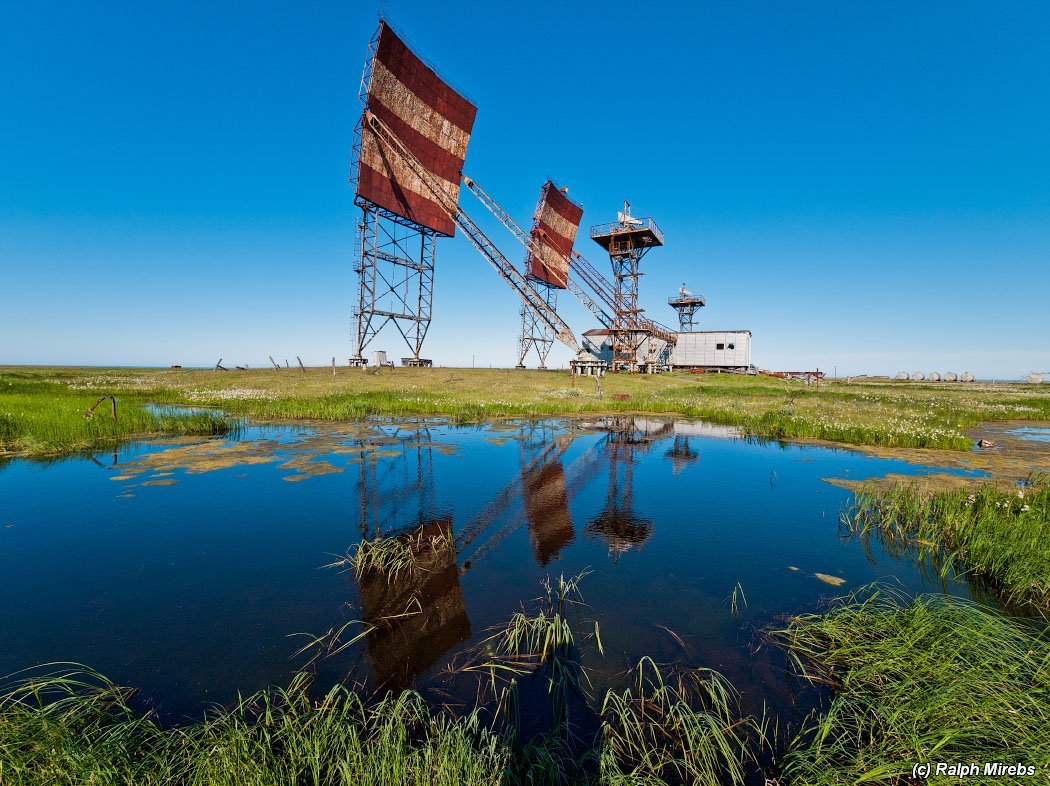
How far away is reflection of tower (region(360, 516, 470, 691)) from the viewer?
13.4ft

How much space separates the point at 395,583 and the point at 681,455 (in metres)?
10.8

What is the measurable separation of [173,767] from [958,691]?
581 cm

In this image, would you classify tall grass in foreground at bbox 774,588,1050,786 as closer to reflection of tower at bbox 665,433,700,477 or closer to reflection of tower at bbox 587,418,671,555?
reflection of tower at bbox 587,418,671,555

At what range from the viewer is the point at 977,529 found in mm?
6578

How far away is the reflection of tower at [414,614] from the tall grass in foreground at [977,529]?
7.15 meters

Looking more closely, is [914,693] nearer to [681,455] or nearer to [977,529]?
[977,529]

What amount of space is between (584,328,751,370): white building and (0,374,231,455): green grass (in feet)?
162

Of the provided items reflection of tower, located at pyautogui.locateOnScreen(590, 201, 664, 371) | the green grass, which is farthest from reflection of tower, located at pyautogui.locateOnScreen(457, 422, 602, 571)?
reflection of tower, located at pyautogui.locateOnScreen(590, 201, 664, 371)

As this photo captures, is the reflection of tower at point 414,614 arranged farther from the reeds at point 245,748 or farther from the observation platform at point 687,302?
the observation platform at point 687,302

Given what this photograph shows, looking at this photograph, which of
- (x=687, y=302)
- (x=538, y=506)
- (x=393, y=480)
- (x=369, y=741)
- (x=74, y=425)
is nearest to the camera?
(x=369, y=741)

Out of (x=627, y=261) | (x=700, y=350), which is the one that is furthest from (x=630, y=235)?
(x=700, y=350)

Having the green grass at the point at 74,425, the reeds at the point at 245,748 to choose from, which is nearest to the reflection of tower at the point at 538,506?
the reeds at the point at 245,748

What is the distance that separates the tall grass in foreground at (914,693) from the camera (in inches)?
107

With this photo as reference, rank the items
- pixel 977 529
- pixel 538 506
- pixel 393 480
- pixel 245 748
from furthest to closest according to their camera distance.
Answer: pixel 393 480 < pixel 538 506 < pixel 977 529 < pixel 245 748
